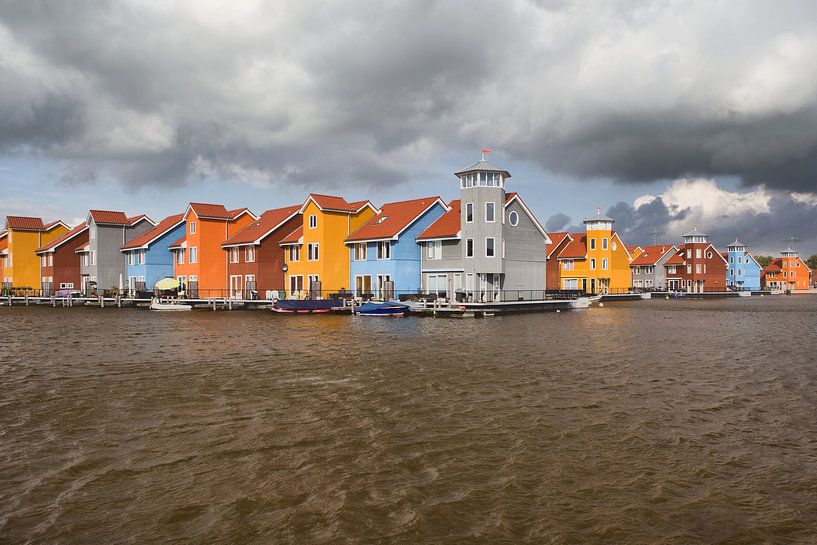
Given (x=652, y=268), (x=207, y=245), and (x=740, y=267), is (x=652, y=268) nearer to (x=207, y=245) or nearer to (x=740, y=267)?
(x=740, y=267)

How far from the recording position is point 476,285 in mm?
52281

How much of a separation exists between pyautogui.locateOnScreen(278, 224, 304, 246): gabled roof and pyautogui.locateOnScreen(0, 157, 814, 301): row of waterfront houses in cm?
14

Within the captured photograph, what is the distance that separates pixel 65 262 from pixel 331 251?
44.8m

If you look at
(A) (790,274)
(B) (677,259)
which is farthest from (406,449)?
(A) (790,274)

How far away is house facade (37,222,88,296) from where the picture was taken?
80.7 metres

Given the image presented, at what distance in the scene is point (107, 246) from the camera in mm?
76875

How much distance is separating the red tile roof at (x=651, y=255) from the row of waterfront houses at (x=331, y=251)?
24.2 m

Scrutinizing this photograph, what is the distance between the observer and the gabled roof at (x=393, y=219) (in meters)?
55.1

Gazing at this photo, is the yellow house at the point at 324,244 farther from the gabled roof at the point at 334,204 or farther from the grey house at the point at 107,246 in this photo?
the grey house at the point at 107,246

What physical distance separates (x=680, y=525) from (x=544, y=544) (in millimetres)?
2015

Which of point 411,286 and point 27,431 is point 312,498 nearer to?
point 27,431

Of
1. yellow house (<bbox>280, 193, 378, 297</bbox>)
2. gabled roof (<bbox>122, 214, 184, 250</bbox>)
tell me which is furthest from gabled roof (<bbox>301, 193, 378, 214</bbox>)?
gabled roof (<bbox>122, 214, 184, 250</bbox>)

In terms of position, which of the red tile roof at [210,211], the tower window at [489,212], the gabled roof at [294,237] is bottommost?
the gabled roof at [294,237]

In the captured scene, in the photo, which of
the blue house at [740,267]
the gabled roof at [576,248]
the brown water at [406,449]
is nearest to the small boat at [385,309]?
the brown water at [406,449]
